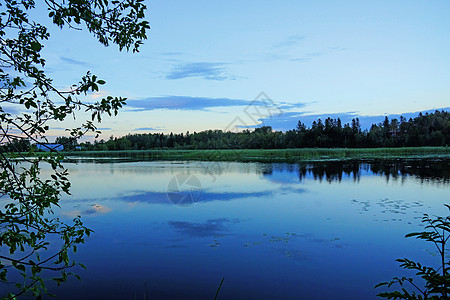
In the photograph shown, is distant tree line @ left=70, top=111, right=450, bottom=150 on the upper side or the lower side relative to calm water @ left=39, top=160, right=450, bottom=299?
upper

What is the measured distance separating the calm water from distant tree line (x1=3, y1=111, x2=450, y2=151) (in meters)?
42.0

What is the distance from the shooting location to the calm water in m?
4.70

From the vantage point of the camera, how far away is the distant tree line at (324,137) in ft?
206

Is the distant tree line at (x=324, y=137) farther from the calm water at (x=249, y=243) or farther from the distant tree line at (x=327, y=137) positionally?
the calm water at (x=249, y=243)

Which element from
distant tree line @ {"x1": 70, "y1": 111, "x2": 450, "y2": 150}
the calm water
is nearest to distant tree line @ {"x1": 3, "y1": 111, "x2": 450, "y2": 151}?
distant tree line @ {"x1": 70, "y1": 111, "x2": 450, "y2": 150}

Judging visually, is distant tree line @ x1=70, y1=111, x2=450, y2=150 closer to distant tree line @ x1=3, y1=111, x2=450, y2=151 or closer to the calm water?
distant tree line @ x1=3, y1=111, x2=450, y2=151

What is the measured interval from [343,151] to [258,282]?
43088 millimetres

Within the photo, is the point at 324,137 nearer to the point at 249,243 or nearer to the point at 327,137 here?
the point at 327,137

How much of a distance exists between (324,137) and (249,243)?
70.9 metres

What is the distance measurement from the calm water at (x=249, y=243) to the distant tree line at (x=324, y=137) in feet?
138

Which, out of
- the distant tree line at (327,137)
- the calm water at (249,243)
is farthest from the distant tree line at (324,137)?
the calm water at (249,243)

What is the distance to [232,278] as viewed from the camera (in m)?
4.97

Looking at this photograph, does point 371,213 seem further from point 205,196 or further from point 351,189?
point 205,196

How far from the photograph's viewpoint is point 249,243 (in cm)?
655
